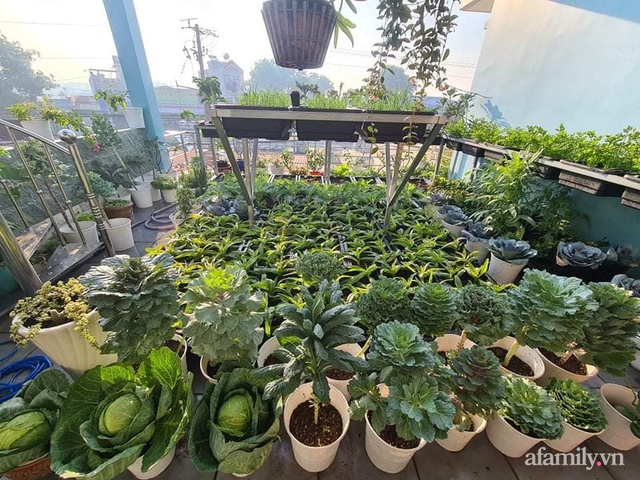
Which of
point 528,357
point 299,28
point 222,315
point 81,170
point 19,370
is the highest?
point 299,28

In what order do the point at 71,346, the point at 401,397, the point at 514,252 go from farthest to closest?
the point at 514,252
the point at 71,346
the point at 401,397

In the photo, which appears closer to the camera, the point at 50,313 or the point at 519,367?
the point at 50,313

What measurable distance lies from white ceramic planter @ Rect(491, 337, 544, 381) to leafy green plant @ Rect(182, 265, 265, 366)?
1.23m

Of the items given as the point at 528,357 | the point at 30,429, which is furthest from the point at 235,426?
the point at 528,357

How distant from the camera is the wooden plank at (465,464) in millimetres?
1039

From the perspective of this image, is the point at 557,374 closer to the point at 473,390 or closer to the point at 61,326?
the point at 473,390

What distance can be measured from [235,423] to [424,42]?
1640 mm

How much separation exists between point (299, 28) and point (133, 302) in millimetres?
1408

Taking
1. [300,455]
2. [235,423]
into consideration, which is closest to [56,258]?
[235,423]

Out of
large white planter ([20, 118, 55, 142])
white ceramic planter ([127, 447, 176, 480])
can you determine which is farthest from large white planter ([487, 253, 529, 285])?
large white planter ([20, 118, 55, 142])

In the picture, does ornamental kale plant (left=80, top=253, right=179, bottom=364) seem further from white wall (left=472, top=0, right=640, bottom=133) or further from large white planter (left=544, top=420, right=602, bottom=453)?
white wall (left=472, top=0, right=640, bottom=133)

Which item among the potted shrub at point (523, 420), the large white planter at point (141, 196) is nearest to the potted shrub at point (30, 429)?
the potted shrub at point (523, 420)

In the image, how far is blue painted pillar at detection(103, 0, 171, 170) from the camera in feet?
11.9

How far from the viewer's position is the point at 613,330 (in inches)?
43.9
